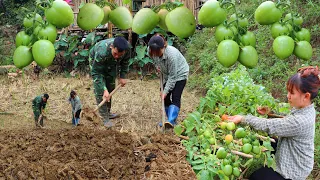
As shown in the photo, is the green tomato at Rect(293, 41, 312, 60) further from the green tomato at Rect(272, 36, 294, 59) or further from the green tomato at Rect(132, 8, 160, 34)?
the green tomato at Rect(132, 8, 160, 34)

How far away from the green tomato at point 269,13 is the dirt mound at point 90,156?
1.77 meters

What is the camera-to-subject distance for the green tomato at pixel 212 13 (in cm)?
150

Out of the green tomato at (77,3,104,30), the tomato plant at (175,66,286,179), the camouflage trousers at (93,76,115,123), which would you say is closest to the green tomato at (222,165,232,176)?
the tomato plant at (175,66,286,179)

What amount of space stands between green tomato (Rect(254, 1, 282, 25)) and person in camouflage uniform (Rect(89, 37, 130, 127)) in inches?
131

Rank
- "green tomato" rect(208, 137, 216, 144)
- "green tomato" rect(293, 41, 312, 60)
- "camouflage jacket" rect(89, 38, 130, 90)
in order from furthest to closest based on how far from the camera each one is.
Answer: "camouflage jacket" rect(89, 38, 130, 90) → "green tomato" rect(208, 137, 216, 144) → "green tomato" rect(293, 41, 312, 60)

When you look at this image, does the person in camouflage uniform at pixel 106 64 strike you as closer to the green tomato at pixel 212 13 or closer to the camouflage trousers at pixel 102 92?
the camouflage trousers at pixel 102 92

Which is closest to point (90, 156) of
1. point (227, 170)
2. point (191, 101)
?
point (227, 170)

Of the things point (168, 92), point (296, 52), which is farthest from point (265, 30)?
point (296, 52)

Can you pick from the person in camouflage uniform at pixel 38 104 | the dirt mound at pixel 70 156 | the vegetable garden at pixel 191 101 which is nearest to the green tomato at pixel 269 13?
the vegetable garden at pixel 191 101

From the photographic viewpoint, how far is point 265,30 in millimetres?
9320

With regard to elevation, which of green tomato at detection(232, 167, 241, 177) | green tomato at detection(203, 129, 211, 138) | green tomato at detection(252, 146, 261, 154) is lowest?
green tomato at detection(232, 167, 241, 177)

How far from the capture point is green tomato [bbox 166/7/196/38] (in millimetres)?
1584

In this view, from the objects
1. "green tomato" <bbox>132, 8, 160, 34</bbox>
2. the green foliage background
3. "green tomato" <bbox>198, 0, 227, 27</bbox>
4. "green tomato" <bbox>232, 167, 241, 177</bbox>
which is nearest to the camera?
"green tomato" <bbox>198, 0, 227, 27</bbox>

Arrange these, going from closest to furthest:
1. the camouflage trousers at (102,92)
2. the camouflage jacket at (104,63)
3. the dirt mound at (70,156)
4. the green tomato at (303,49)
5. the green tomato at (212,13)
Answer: the green tomato at (212,13) < the green tomato at (303,49) < the dirt mound at (70,156) < the camouflage jacket at (104,63) < the camouflage trousers at (102,92)
